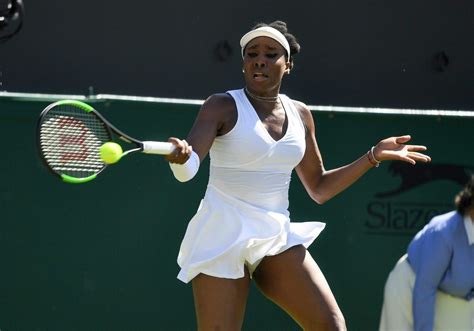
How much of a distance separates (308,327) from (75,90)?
3.87m

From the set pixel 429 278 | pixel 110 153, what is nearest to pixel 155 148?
pixel 110 153

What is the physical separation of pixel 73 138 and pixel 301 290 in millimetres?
1167

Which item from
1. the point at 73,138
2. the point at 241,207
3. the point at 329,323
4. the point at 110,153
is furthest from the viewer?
the point at 241,207

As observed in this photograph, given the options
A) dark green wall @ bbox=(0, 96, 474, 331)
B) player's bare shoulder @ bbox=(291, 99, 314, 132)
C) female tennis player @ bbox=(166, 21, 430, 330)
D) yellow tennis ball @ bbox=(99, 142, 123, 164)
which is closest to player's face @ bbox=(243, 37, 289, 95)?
female tennis player @ bbox=(166, 21, 430, 330)

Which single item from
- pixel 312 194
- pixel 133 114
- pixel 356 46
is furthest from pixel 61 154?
pixel 356 46

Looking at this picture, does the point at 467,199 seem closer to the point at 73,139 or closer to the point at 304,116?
the point at 304,116

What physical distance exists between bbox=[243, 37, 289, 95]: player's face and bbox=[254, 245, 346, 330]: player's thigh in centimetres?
74

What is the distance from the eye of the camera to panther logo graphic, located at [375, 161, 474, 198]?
24.7 feet

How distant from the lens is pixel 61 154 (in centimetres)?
494

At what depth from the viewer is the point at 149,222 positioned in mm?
7289

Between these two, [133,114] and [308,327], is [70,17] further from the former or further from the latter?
[308,327]

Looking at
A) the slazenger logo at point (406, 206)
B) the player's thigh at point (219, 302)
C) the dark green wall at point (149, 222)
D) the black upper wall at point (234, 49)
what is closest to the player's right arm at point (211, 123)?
the player's thigh at point (219, 302)

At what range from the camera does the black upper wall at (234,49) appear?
8.62 m

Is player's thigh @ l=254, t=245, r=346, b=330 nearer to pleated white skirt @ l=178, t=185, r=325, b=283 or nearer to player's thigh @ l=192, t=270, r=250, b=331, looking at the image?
pleated white skirt @ l=178, t=185, r=325, b=283
